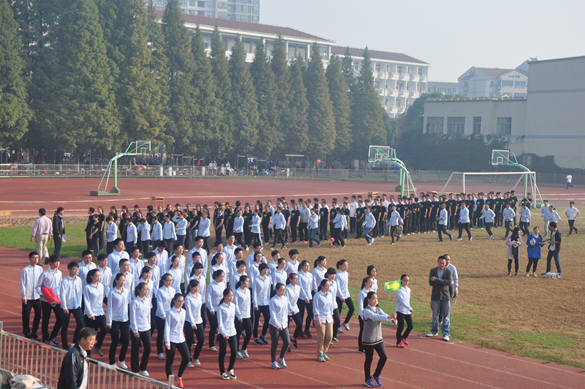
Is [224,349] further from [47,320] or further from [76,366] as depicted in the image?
[47,320]

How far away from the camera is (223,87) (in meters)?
59.8

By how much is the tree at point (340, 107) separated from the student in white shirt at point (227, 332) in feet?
195

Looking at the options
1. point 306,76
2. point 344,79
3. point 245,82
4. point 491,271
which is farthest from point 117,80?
point 491,271

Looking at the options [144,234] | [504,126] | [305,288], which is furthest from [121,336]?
[504,126]

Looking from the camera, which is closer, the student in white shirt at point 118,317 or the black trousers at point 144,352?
the black trousers at point 144,352

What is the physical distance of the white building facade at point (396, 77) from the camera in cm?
10931

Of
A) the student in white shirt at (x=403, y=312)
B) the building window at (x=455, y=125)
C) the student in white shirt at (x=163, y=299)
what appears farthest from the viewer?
the building window at (x=455, y=125)

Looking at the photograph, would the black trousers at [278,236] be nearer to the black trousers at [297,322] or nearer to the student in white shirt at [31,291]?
the black trousers at [297,322]

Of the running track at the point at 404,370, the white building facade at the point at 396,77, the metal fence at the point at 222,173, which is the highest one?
the white building facade at the point at 396,77

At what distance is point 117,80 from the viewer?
50969 mm

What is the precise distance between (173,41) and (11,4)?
14.6 meters

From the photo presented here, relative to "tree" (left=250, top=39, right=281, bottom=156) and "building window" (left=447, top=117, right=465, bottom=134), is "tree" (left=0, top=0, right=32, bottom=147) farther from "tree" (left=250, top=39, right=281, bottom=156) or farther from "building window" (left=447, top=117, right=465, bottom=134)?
"building window" (left=447, top=117, right=465, bottom=134)

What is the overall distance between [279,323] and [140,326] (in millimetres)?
2189

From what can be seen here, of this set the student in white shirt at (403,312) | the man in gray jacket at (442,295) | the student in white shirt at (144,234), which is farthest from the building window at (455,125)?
the student in white shirt at (403,312)
